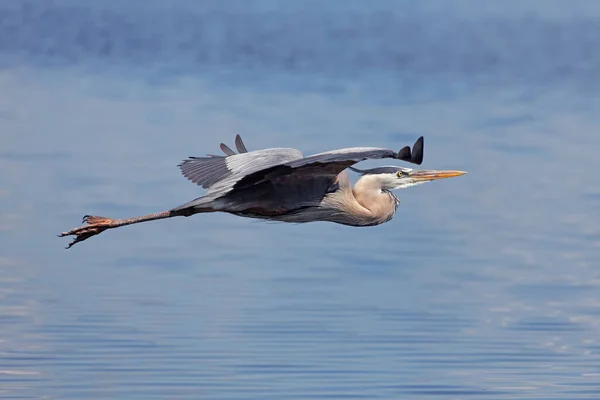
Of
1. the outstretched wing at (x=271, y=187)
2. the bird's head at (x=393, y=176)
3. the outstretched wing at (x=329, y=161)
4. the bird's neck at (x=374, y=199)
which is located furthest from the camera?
the bird's head at (x=393, y=176)

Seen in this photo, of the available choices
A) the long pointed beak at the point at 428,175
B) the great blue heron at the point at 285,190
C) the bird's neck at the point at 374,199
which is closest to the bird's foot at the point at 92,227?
the great blue heron at the point at 285,190

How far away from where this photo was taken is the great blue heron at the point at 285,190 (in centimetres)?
927

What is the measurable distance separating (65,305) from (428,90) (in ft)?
64.2

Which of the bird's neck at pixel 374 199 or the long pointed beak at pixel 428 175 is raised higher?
the long pointed beak at pixel 428 175

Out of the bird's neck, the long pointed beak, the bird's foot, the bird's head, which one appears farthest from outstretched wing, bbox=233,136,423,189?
the bird's foot

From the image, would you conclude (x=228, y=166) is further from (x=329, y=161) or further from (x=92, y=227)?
(x=329, y=161)

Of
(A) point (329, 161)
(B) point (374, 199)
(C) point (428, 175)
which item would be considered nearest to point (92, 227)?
(B) point (374, 199)

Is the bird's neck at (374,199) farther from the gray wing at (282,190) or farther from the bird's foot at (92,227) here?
the bird's foot at (92,227)

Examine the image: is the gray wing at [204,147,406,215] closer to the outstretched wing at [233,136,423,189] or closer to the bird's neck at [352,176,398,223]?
the outstretched wing at [233,136,423,189]

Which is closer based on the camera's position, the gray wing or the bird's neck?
the gray wing

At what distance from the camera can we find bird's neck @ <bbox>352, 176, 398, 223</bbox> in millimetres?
9828

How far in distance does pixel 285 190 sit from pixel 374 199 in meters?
0.64

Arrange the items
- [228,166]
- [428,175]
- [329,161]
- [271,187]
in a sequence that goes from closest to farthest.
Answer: [329,161], [271,187], [228,166], [428,175]

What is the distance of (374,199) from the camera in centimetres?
985
